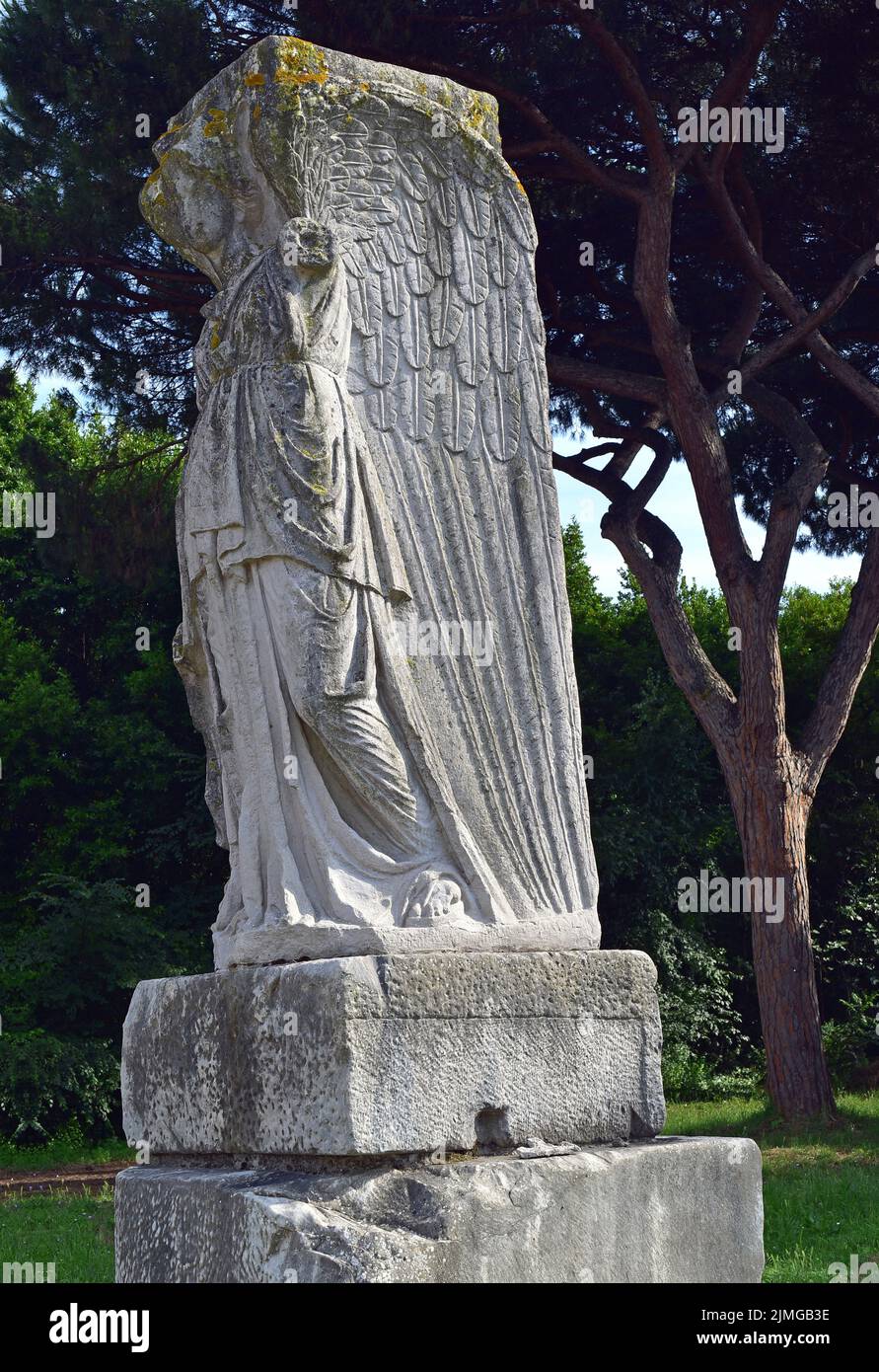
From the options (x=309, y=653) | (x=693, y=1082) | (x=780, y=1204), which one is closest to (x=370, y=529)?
(x=309, y=653)

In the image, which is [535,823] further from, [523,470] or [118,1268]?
[118,1268]

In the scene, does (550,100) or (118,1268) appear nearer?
Answer: (118,1268)

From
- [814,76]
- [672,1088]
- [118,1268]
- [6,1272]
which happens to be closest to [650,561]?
[814,76]

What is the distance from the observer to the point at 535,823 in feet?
11.9

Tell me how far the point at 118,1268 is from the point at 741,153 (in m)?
10.5

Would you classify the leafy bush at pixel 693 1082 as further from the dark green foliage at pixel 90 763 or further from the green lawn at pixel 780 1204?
the dark green foliage at pixel 90 763

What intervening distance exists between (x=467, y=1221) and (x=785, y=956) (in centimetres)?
866

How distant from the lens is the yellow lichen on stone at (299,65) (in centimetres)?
374

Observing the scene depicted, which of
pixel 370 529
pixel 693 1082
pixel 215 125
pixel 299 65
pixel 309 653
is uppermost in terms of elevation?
pixel 299 65

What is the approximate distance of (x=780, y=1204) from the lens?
27.5 ft

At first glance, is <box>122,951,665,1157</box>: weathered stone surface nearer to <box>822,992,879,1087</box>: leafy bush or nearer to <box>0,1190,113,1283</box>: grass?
<box>0,1190,113,1283</box>: grass

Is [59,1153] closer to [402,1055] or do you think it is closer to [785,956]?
[785,956]

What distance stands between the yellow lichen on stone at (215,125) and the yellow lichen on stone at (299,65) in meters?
0.17

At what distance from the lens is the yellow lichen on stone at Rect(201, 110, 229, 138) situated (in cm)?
382
